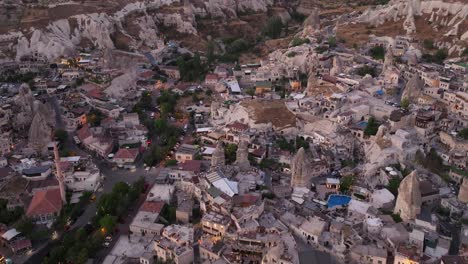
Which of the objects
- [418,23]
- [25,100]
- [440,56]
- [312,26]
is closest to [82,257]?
[25,100]

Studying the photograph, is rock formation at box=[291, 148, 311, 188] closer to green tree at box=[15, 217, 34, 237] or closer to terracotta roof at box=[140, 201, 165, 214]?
terracotta roof at box=[140, 201, 165, 214]

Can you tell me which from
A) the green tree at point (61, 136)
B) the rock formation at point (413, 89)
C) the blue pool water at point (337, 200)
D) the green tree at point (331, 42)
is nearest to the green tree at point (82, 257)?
the blue pool water at point (337, 200)

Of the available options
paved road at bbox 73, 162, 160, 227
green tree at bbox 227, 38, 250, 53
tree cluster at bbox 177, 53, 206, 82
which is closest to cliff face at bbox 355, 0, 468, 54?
green tree at bbox 227, 38, 250, 53

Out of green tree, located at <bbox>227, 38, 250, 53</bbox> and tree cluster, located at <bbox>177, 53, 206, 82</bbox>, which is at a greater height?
green tree, located at <bbox>227, 38, 250, 53</bbox>

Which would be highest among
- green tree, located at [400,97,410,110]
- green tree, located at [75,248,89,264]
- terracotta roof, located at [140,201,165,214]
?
green tree, located at [400,97,410,110]

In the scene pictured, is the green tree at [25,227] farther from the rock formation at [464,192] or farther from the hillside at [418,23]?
the hillside at [418,23]

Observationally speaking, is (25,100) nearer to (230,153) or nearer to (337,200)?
(230,153)

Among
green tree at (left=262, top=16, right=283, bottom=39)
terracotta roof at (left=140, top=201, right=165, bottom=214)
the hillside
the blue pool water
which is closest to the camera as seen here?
the blue pool water
